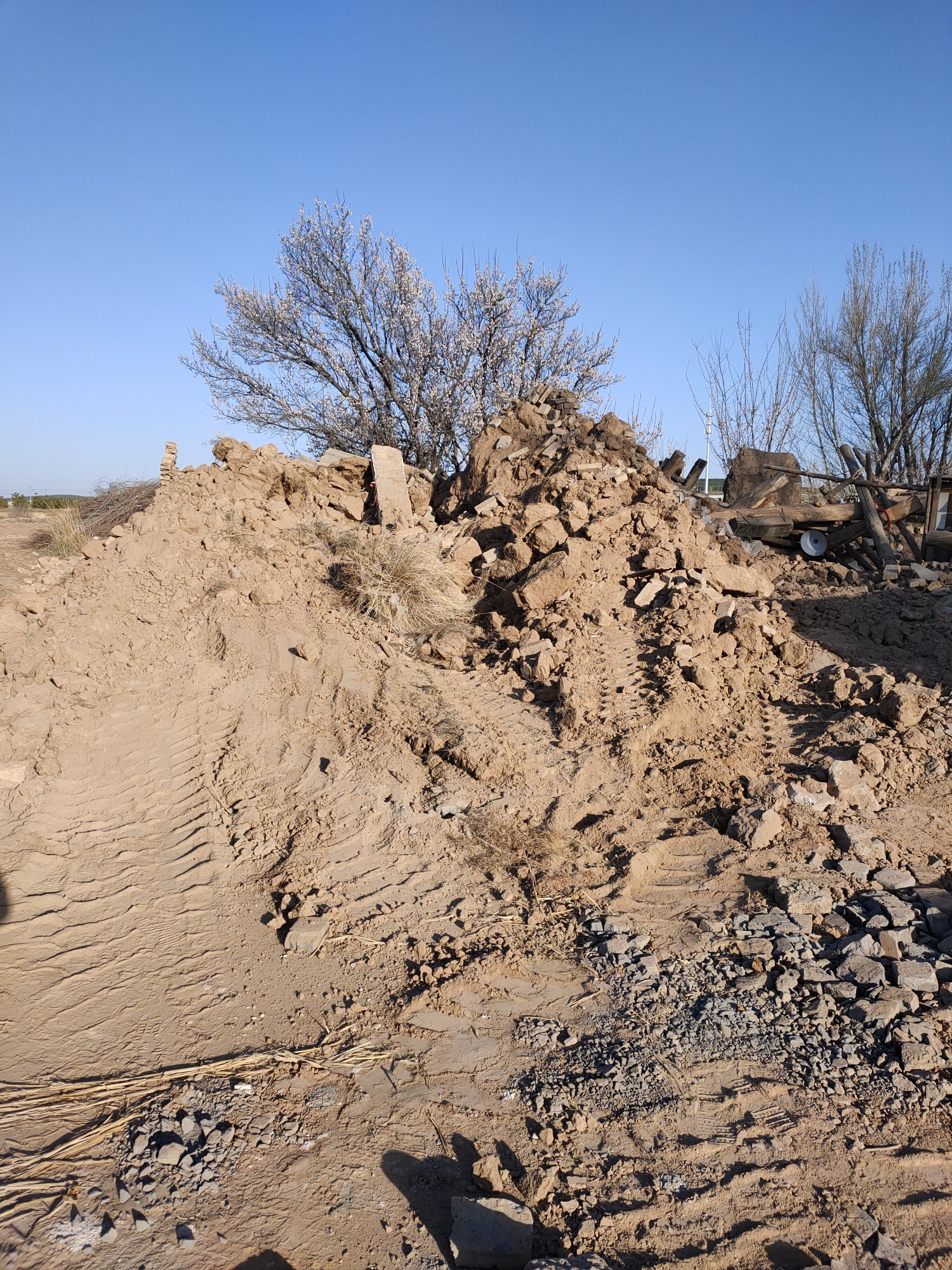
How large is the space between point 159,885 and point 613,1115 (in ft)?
8.38

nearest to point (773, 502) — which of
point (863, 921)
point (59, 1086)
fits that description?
point (863, 921)

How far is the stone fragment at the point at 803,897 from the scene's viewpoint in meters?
3.62

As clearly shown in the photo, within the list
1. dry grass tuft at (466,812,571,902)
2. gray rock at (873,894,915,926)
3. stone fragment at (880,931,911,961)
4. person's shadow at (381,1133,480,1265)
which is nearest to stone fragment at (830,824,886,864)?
gray rock at (873,894,915,926)

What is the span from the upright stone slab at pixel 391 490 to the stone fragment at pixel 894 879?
4.73 m

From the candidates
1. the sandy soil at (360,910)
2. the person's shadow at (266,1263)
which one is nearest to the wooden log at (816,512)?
the sandy soil at (360,910)

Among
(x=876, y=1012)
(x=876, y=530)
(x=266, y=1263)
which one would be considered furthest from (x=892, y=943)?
(x=876, y=530)

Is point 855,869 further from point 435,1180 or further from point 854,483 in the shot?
point 854,483

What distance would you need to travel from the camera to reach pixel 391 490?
766 centimetres

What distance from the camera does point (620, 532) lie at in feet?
20.9

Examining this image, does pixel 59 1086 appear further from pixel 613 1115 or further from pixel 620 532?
pixel 620 532

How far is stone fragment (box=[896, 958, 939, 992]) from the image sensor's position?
316cm

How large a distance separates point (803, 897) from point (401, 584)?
377 cm

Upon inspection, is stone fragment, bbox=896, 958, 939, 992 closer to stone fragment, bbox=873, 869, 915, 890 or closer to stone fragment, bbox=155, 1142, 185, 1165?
stone fragment, bbox=873, 869, 915, 890

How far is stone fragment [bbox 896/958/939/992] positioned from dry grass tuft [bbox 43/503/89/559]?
24.2 feet
